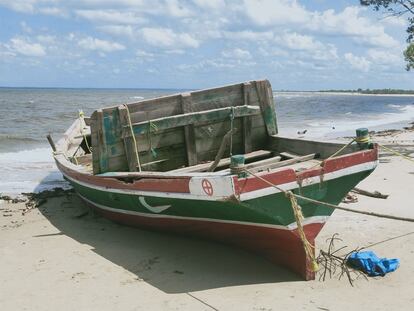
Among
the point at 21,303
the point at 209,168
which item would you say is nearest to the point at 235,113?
the point at 209,168

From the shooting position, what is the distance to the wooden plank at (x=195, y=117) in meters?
6.81

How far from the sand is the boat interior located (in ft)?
3.49

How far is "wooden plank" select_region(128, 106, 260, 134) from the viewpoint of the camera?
22.4 ft

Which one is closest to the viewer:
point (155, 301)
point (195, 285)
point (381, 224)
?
point (155, 301)

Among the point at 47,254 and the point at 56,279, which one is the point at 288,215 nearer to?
the point at 56,279

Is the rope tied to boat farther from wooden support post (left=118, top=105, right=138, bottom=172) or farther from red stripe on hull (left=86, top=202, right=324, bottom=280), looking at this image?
wooden support post (left=118, top=105, right=138, bottom=172)

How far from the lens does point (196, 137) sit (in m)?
7.43

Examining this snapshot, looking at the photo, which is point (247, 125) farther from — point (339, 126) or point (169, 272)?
point (339, 126)

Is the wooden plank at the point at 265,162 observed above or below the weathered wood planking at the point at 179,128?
below

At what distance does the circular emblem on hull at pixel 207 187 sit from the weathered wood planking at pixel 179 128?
1.96m

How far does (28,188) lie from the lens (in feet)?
38.0

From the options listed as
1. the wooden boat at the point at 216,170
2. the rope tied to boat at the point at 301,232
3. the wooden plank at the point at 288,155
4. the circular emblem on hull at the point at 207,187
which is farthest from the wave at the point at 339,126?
the circular emblem on hull at the point at 207,187

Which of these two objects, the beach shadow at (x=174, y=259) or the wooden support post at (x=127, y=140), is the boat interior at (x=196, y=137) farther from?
the beach shadow at (x=174, y=259)

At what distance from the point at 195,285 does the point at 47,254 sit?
92.9 inches
